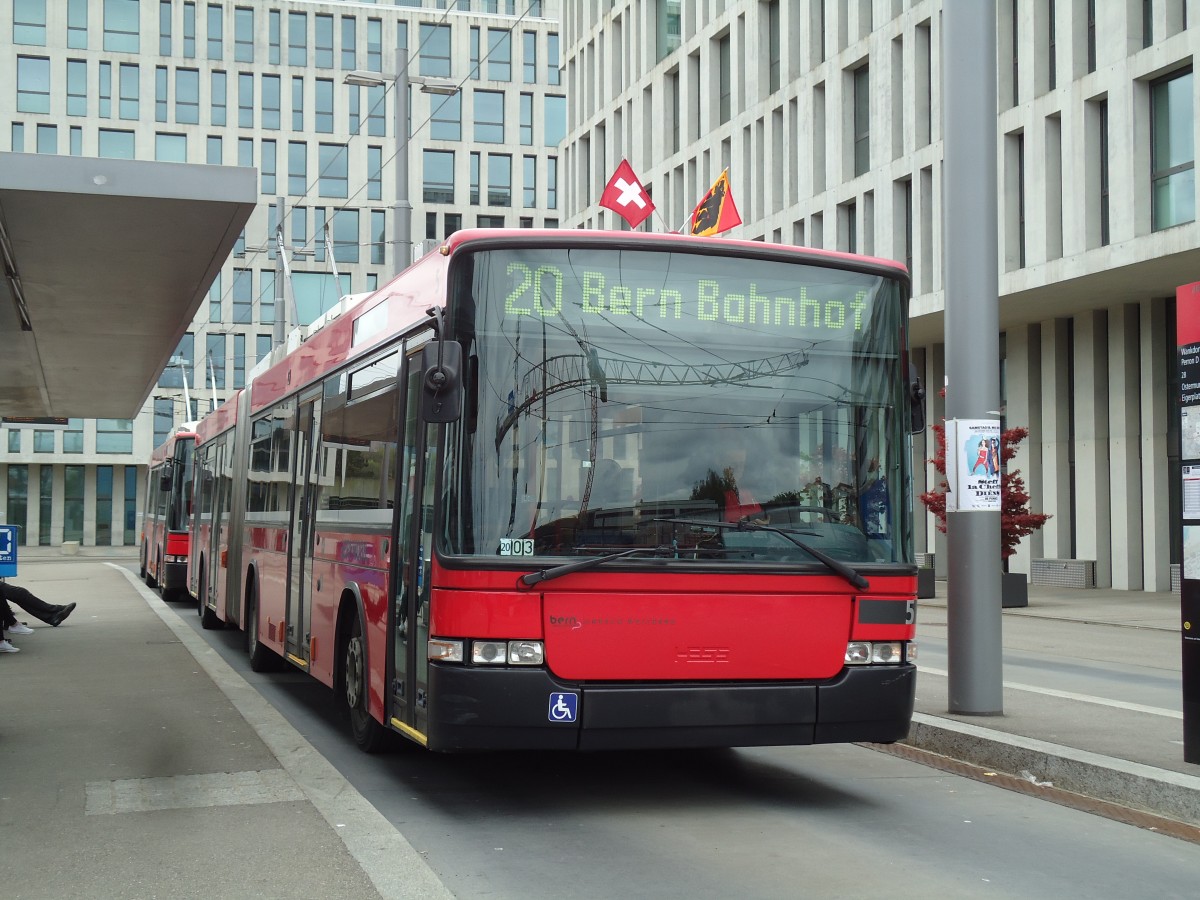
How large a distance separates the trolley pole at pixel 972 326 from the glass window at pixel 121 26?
63696 millimetres

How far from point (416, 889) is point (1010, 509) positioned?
2148 cm

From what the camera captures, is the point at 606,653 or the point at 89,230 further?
the point at 89,230

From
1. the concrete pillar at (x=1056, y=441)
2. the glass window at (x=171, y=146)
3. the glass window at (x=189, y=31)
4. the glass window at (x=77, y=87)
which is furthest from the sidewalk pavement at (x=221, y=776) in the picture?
the glass window at (x=189, y=31)

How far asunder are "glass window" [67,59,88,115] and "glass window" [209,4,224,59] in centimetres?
574

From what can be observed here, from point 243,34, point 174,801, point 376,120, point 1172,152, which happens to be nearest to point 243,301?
point 376,120

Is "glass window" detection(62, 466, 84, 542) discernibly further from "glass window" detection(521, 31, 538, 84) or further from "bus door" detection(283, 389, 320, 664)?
"bus door" detection(283, 389, 320, 664)

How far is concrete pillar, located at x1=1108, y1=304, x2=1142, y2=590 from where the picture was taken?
3003 cm

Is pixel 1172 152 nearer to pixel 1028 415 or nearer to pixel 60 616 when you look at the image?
pixel 1028 415

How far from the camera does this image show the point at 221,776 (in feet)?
27.0

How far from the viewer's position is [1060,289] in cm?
2919

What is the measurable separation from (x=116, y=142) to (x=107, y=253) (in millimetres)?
57796

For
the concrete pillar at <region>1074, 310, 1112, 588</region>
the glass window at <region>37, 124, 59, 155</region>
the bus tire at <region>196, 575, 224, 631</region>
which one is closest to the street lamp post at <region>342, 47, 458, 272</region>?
the bus tire at <region>196, 575, 224, 631</region>

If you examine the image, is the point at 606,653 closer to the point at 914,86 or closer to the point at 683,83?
the point at 914,86

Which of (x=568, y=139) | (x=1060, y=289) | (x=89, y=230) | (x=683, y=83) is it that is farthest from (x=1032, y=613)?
(x=568, y=139)
